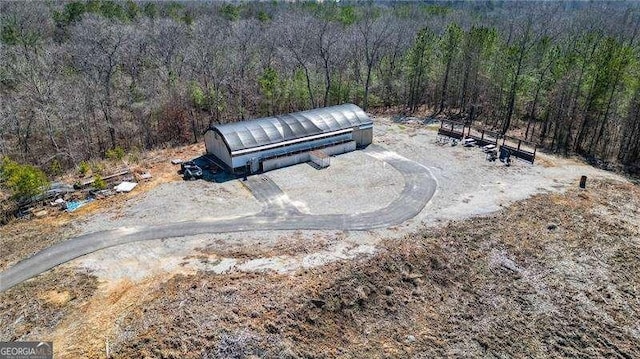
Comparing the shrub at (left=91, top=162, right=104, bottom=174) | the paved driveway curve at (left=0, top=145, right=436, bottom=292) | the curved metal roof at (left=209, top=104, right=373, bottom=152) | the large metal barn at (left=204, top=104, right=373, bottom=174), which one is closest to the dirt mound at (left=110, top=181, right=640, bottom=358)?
the paved driveway curve at (left=0, top=145, right=436, bottom=292)

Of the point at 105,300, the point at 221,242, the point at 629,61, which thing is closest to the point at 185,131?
the point at 221,242

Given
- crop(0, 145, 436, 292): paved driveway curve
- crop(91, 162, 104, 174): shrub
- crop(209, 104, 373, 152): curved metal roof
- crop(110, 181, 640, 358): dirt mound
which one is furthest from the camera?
crop(209, 104, 373, 152): curved metal roof

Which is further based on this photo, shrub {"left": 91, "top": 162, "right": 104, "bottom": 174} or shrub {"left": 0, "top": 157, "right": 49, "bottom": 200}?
shrub {"left": 91, "top": 162, "right": 104, "bottom": 174}

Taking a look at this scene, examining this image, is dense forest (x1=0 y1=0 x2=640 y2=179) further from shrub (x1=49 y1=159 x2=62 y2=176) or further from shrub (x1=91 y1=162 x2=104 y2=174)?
shrub (x1=91 y1=162 x2=104 y2=174)

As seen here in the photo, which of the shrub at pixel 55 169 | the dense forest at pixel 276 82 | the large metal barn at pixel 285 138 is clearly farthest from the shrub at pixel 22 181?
the large metal barn at pixel 285 138

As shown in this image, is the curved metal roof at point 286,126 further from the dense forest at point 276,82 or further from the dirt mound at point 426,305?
the dirt mound at point 426,305

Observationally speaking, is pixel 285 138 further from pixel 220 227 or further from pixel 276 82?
pixel 276 82

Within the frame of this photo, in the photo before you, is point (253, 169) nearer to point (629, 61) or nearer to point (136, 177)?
point (136, 177)
